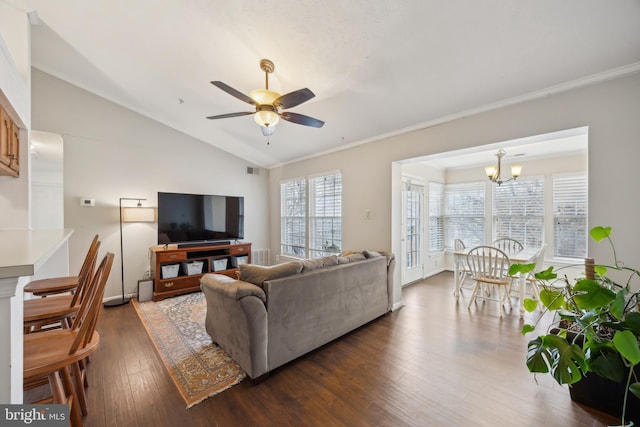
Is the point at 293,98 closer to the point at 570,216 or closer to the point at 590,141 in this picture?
the point at 590,141

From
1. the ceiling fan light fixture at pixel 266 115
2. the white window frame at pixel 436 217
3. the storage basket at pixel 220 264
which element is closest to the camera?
the ceiling fan light fixture at pixel 266 115

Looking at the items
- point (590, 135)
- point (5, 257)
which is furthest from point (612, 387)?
point (5, 257)

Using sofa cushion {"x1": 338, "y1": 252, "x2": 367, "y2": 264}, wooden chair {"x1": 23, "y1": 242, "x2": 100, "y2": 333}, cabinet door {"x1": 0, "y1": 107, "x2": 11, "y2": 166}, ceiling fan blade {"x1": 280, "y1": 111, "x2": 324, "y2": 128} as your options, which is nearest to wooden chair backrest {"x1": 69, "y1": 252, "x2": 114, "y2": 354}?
wooden chair {"x1": 23, "y1": 242, "x2": 100, "y2": 333}

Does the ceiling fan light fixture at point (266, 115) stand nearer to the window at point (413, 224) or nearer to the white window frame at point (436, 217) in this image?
the window at point (413, 224)

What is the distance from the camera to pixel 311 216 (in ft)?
16.7

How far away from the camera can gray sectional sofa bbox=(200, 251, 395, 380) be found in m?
2.01

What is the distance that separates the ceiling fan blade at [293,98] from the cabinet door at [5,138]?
83.3 inches

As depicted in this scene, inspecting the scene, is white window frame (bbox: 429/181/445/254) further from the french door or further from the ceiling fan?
the ceiling fan

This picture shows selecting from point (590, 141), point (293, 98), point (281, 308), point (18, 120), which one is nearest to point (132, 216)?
point (18, 120)

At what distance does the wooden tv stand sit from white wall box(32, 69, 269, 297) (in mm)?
582

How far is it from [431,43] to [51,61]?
A: 4.75 metres

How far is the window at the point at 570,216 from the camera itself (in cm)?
423

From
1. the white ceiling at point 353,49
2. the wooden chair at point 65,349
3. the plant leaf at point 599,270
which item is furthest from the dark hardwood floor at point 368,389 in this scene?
the white ceiling at point 353,49

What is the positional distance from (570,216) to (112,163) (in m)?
7.82
